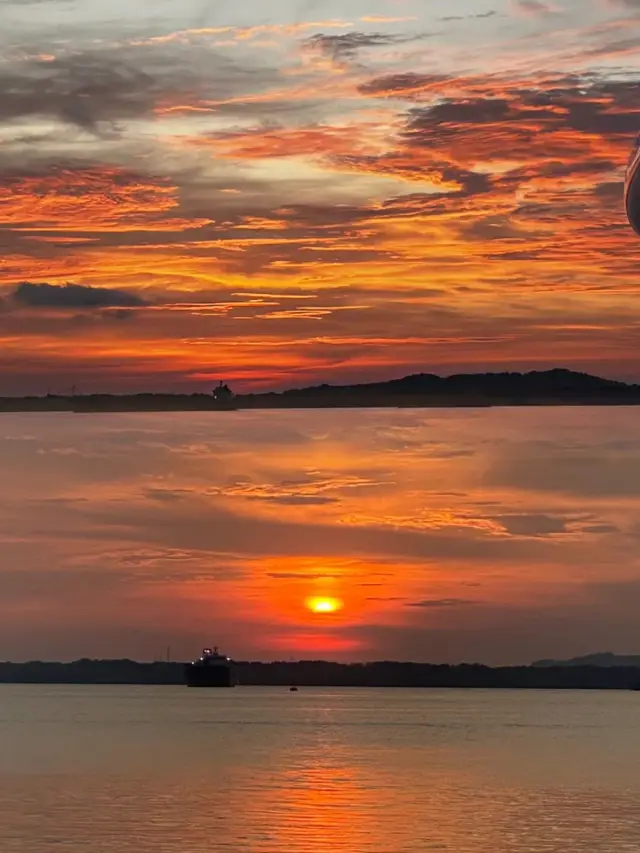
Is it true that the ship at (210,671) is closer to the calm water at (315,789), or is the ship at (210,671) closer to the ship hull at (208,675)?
the ship hull at (208,675)

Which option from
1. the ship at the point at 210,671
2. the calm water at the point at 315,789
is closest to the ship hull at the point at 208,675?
the ship at the point at 210,671

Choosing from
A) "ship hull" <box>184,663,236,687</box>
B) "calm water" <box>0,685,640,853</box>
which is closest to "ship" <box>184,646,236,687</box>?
"ship hull" <box>184,663,236,687</box>

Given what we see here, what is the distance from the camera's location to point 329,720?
107 metres

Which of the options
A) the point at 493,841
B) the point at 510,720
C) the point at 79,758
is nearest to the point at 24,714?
the point at 510,720

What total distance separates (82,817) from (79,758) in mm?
21331

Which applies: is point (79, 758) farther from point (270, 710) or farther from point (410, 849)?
point (270, 710)

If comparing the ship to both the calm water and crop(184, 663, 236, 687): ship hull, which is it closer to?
crop(184, 663, 236, 687): ship hull

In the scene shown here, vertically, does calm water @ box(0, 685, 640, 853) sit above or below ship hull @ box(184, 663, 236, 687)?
below

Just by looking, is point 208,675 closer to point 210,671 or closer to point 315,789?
point 210,671

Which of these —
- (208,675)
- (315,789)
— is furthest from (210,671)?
(315,789)

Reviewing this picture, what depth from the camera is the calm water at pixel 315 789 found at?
3006 cm

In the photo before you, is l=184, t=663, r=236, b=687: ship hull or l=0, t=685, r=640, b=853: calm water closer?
l=0, t=685, r=640, b=853: calm water

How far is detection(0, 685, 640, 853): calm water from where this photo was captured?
30062 mm

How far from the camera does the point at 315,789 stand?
41.5 meters
